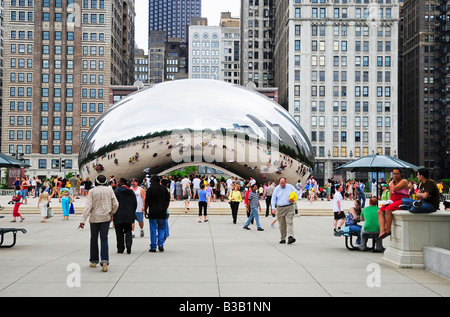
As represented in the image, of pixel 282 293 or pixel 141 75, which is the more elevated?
pixel 141 75

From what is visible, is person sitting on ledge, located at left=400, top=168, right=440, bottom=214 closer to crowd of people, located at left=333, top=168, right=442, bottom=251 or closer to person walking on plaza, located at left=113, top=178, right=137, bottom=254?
crowd of people, located at left=333, top=168, right=442, bottom=251

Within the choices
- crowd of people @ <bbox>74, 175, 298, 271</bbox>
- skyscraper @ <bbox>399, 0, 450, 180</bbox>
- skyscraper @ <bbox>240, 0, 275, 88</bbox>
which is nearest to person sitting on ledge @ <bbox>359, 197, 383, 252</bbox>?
crowd of people @ <bbox>74, 175, 298, 271</bbox>

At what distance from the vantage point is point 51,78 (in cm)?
9106

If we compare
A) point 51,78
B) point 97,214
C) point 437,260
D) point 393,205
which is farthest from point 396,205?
point 51,78

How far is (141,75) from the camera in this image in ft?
617

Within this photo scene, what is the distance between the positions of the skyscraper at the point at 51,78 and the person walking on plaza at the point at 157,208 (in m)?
83.1

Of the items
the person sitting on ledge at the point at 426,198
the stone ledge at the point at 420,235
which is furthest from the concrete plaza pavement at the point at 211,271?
the person sitting on ledge at the point at 426,198

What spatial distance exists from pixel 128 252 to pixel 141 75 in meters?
184

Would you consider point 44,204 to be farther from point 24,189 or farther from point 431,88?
point 431,88

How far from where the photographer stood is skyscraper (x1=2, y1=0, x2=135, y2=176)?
298ft

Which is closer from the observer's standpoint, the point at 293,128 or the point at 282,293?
the point at 282,293

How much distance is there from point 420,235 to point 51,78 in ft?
300
